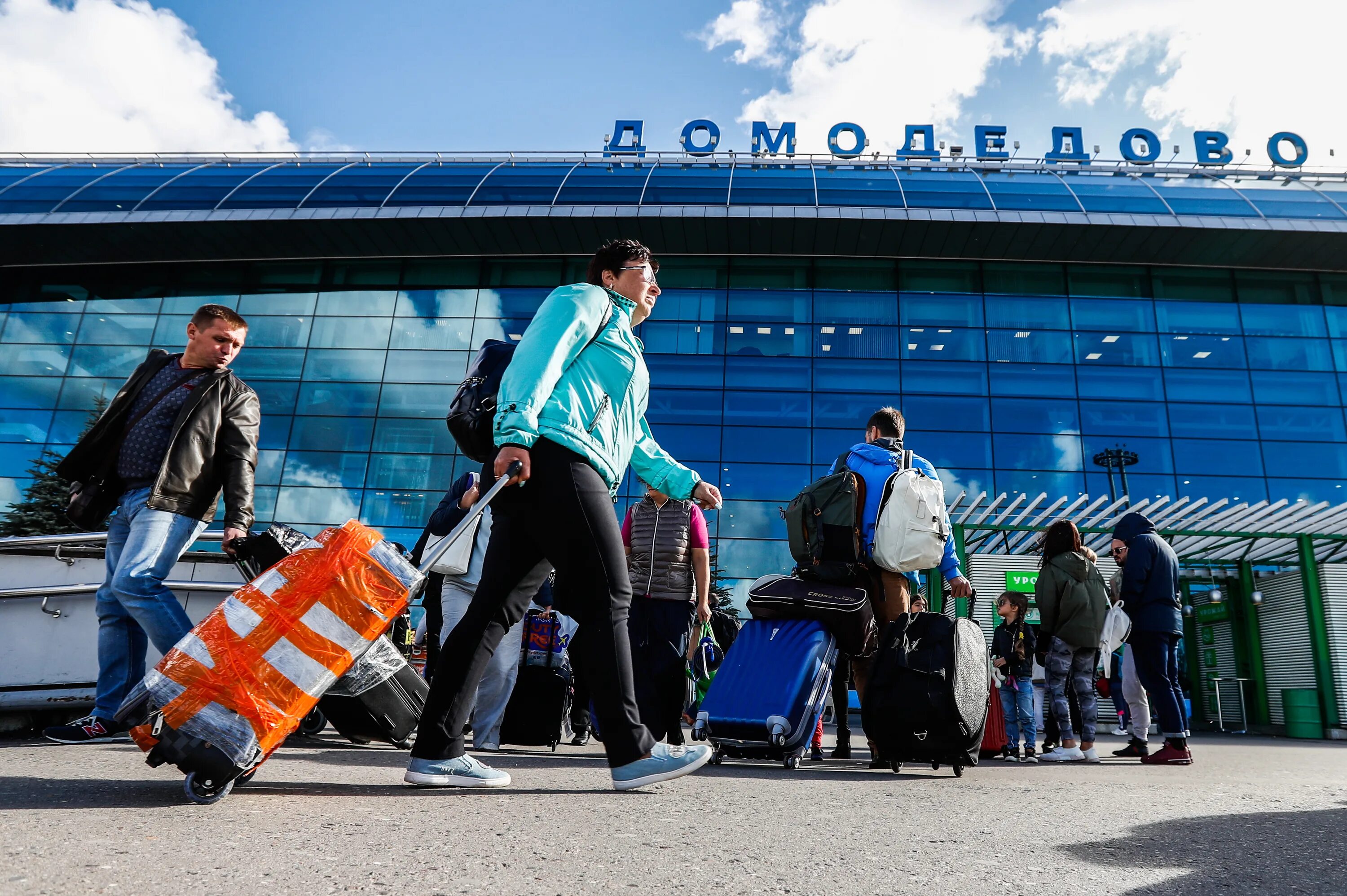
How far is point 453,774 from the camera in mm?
2693

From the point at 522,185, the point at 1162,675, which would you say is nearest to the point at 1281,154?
the point at 522,185

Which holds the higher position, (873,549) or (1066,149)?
(1066,149)

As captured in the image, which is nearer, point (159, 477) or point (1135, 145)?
point (159, 477)

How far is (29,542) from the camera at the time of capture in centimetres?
497

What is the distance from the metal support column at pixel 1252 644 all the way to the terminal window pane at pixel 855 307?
9.62 metres

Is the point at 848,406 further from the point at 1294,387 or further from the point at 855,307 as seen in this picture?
the point at 1294,387

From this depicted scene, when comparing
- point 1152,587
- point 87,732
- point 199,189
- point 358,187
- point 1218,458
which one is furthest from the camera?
point 199,189

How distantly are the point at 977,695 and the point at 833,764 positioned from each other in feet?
4.00

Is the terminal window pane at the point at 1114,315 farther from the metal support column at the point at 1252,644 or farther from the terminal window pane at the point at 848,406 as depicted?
the metal support column at the point at 1252,644

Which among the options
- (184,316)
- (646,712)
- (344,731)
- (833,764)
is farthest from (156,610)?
(184,316)

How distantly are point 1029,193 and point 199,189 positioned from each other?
841 inches

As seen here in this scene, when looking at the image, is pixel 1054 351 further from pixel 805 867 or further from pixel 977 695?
pixel 805 867

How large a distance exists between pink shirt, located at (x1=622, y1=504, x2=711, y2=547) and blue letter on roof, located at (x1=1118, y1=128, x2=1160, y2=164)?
22.6 m

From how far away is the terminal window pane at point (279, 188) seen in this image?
21375mm
